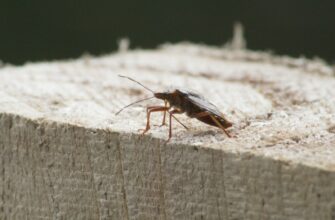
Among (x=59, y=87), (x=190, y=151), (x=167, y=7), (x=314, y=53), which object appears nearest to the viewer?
(x=190, y=151)

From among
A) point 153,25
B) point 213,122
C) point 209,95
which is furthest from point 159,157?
point 153,25

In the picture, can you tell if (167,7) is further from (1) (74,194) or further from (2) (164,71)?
(1) (74,194)

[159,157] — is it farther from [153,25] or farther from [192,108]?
[153,25]

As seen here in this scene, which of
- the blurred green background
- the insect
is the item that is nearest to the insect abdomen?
the insect

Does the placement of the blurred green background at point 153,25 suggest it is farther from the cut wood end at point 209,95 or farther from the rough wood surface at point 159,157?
the rough wood surface at point 159,157

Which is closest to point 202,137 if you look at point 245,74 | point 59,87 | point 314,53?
point 59,87

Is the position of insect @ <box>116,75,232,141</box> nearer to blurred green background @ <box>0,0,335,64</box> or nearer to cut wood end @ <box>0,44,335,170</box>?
cut wood end @ <box>0,44,335,170</box>
